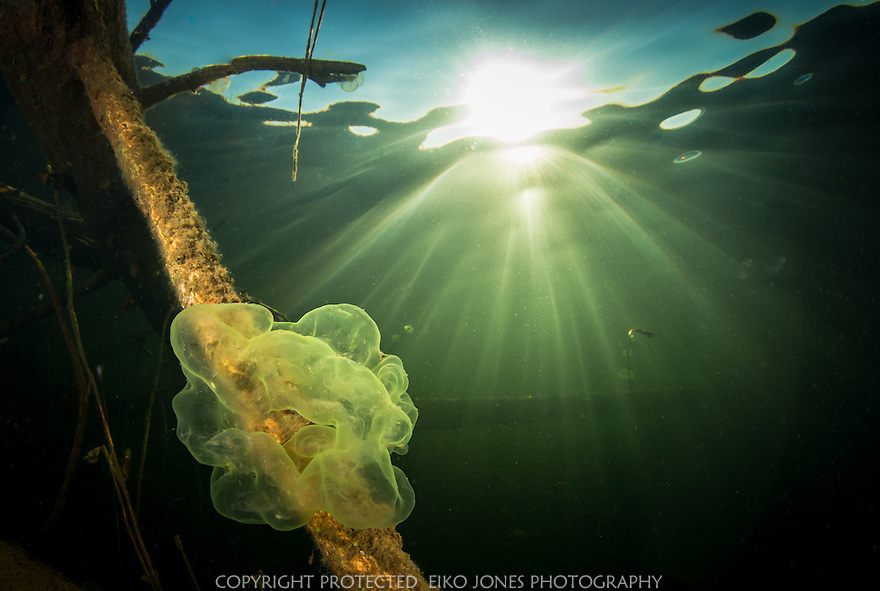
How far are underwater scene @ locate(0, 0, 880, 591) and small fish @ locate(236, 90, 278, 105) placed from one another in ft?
0.29

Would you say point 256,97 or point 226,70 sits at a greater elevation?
point 256,97

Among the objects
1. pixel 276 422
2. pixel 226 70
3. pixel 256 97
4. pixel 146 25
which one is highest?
pixel 256 97

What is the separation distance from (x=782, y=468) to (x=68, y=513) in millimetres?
27405

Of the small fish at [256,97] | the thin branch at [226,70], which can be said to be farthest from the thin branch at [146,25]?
the small fish at [256,97]

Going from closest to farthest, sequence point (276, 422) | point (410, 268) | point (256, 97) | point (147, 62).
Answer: point (276, 422)
point (147, 62)
point (256, 97)
point (410, 268)

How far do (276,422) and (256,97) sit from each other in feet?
27.9

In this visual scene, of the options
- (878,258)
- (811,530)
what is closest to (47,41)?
(811,530)

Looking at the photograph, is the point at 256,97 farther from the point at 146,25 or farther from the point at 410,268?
the point at 410,268

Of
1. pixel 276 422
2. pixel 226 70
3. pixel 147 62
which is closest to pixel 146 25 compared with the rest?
pixel 226 70

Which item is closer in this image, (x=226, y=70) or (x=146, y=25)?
(x=226, y=70)

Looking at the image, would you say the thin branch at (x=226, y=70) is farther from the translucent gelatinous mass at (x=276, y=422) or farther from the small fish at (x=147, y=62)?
the small fish at (x=147, y=62)

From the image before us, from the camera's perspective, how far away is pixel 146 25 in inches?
115

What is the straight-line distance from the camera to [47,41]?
198 cm

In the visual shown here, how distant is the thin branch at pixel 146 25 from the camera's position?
2773 millimetres
